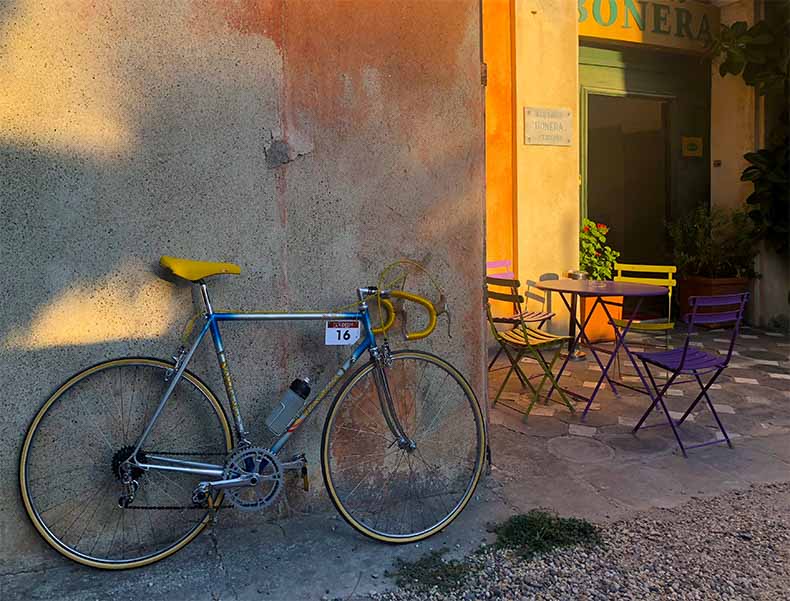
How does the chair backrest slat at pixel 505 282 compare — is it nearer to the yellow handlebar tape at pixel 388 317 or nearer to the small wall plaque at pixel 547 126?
the yellow handlebar tape at pixel 388 317

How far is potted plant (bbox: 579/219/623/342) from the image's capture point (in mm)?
7391

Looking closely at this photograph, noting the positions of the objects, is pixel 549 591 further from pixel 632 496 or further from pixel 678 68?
pixel 678 68

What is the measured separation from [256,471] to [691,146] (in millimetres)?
7660

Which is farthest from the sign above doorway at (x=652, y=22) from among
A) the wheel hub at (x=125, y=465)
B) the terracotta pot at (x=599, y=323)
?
the wheel hub at (x=125, y=465)

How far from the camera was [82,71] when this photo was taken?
2.89 metres

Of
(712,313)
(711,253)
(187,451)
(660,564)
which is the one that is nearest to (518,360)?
(712,313)

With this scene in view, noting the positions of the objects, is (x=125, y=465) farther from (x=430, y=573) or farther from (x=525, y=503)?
(x=525, y=503)

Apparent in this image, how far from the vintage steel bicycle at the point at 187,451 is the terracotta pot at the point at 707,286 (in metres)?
5.73

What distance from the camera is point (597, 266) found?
24.8 feet

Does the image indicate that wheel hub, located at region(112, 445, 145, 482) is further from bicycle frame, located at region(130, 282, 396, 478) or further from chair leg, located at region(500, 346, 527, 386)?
chair leg, located at region(500, 346, 527, 386)

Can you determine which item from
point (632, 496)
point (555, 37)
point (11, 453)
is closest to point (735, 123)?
point (555, 37)

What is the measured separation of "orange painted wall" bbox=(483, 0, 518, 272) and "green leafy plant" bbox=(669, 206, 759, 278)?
2590 mm

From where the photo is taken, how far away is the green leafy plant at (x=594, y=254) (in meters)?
7.54

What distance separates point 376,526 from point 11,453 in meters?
1.60
